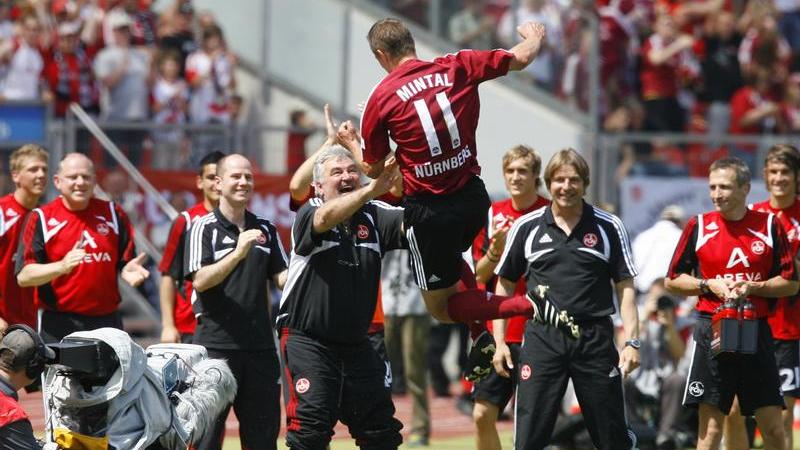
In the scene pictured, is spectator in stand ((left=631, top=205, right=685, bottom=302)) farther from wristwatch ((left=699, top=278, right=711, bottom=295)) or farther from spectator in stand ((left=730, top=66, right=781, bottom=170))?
spectator in stand ((left=730, top=66, right=781, bottom=170))

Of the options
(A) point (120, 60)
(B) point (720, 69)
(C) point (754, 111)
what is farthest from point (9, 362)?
(B) point (720, 69)

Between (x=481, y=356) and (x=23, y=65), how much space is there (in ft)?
27.6

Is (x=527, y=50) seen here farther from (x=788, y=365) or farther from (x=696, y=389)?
(x=788, y=365)

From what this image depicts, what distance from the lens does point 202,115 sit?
1609 centimetres

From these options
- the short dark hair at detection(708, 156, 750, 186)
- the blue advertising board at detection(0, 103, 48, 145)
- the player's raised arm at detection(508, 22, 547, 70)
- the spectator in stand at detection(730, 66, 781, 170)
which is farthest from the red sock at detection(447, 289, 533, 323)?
the spectator in stand at detection(730, 66, 781, 170)

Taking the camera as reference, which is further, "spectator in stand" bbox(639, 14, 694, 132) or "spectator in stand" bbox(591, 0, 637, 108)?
"spectator in stand" bbox(639, 14, 694, 132)

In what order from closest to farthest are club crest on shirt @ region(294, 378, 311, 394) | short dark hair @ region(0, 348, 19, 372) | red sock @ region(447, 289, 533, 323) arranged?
1. short dark hair @ region(0, 348, 19, 372)
2. club crest on shirt @ region(294, 378, 311, 394)
3. red sock @ region(447, 289, 533, 323)

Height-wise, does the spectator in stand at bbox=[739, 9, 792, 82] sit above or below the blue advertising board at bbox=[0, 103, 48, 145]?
above

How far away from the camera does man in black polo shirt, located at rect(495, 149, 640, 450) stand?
346 inches

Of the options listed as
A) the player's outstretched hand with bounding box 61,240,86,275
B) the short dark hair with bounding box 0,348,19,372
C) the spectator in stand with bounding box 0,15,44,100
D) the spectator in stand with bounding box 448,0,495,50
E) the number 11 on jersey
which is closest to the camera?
the short dark hair with bounding box 0,348,19,372

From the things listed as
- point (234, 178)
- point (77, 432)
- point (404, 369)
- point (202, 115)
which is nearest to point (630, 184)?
point (404, 369)

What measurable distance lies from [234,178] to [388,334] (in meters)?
4.03

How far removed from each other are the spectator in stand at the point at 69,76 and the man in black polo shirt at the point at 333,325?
25.1 feet

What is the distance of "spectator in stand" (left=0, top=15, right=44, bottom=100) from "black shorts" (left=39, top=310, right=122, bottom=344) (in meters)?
5.75
